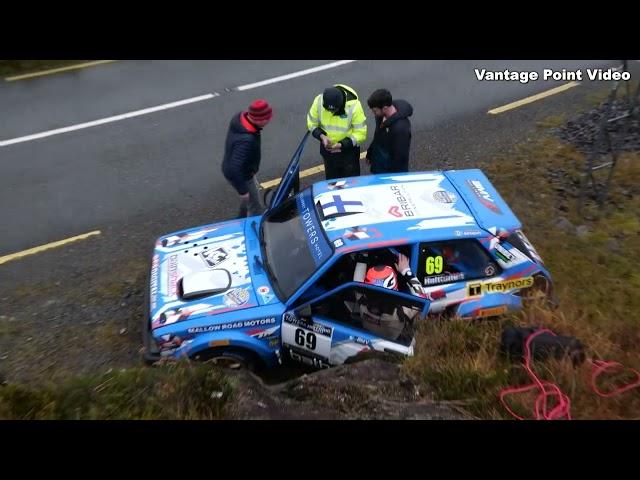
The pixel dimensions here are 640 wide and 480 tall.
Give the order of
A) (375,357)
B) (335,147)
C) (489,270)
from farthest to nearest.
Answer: (335,147), (489,270), (375,357)

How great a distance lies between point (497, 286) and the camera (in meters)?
5.50

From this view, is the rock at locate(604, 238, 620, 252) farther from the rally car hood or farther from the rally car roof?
the rally car hood

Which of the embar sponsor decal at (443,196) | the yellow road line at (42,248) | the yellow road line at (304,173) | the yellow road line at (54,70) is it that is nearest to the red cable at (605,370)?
the embar sponsor decal at (443,196)

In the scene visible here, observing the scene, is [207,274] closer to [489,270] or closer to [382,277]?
[382,277]

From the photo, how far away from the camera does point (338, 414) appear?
14.6 feet

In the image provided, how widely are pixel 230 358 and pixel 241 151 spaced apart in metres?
2.61

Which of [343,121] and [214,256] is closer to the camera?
[214,256]

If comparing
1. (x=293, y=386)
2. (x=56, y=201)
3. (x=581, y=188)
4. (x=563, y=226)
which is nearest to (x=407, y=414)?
(x=293, y=386)

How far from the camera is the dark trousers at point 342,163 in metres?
7.25

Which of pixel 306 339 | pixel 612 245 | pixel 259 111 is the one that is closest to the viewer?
pixel 306 339

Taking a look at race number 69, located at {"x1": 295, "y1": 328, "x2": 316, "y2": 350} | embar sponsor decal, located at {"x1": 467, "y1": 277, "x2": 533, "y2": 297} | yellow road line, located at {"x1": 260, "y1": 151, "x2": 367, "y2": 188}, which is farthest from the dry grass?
yellow road line, located at {"x1": 260, "y1": 151, "x2": 367, "y2": 188}

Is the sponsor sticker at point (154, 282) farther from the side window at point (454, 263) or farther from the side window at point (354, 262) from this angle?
the side window at point (454, 263)

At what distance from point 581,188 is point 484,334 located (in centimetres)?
412

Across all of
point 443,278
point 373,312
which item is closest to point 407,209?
point 443,278
